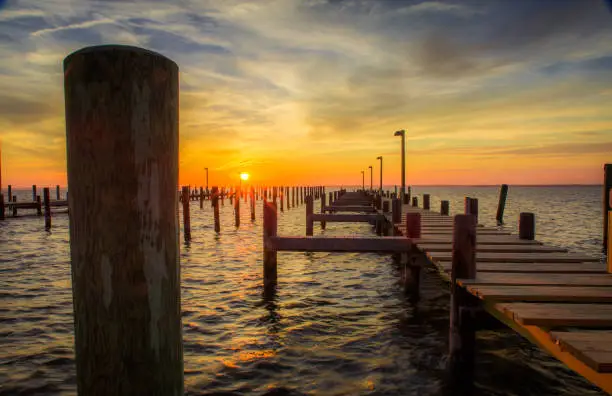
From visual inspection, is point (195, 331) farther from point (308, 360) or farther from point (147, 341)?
point (147, 341)

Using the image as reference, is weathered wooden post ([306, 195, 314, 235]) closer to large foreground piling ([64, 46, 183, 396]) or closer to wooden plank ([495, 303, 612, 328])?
wooden plank ([495, 303, 612, 328])

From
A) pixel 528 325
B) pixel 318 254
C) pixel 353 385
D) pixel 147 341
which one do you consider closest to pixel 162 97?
pixel 147 341

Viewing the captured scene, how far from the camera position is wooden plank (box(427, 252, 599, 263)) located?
5.43 meters

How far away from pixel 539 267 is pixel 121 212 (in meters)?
5.22

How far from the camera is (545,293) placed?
3664mm

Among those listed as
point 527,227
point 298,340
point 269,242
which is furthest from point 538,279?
point 269,242

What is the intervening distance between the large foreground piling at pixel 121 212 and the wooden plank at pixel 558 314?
8.81ft

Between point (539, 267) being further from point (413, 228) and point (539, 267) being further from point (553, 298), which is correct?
point (413, 228)

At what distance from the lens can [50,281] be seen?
31.1 ft

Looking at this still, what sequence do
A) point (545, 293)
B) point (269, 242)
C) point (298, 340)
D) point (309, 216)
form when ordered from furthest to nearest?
point (309, 216) → point (269, 242) → point (298, 340) → point (545, 293)

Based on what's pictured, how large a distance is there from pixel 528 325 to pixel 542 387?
2.26m

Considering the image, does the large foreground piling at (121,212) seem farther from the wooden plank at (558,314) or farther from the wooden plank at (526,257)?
the wooden plank at (526,257)

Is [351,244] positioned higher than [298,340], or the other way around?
[351,244]

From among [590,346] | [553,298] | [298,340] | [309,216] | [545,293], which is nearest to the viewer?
[590,346]
